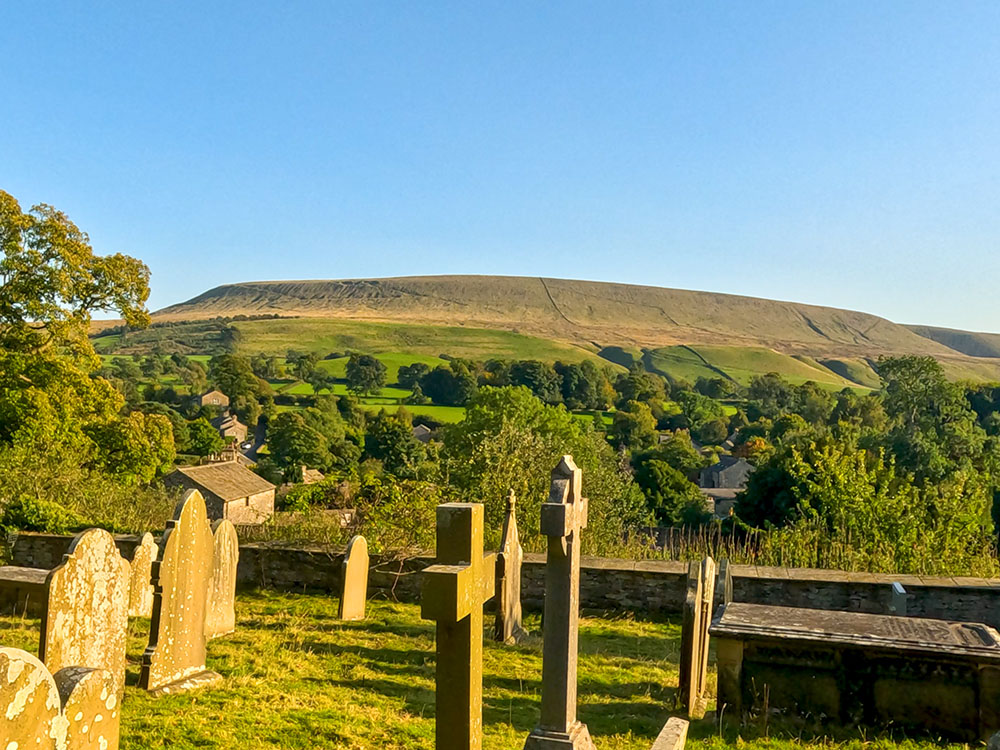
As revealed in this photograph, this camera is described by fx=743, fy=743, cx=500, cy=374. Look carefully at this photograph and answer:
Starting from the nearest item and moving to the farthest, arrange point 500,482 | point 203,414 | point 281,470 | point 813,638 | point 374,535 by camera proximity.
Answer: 1. point 813,638
2. point 374,535
3. point 500,482
4. point 281,470
5. point 203,414

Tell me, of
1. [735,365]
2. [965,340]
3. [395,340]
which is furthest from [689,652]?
[965,340]

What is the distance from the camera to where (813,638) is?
6.37m

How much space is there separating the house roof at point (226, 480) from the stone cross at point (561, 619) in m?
40.6

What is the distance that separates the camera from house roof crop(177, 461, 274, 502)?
4222 centimetres

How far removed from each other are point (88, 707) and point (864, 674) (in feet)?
20.0

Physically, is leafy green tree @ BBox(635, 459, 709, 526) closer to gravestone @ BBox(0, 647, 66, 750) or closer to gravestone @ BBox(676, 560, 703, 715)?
gravestone @ BBox(676, 560, 703, 715)

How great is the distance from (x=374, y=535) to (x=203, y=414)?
234 feet

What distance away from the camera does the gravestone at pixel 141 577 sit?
9102mm

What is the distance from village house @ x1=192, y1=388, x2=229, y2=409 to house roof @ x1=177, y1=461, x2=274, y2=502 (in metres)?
39.6

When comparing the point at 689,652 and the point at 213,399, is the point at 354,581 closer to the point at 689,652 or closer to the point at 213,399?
the point at 689,652

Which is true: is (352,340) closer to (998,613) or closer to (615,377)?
(615,377)

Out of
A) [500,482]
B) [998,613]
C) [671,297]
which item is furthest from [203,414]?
[671,297]

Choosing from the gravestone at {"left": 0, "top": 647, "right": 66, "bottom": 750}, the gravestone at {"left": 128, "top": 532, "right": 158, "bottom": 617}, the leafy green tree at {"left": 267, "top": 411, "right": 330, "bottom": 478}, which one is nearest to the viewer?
the gravestone at {"left": 0, "top": 647, "right": 66, "bottom": 750}

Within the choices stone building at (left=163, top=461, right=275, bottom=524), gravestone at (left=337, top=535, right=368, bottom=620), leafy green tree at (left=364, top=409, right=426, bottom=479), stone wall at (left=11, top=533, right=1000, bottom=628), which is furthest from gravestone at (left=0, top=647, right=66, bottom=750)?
leafy green tree at (left=364, top=409, right=426, bottom=479)
